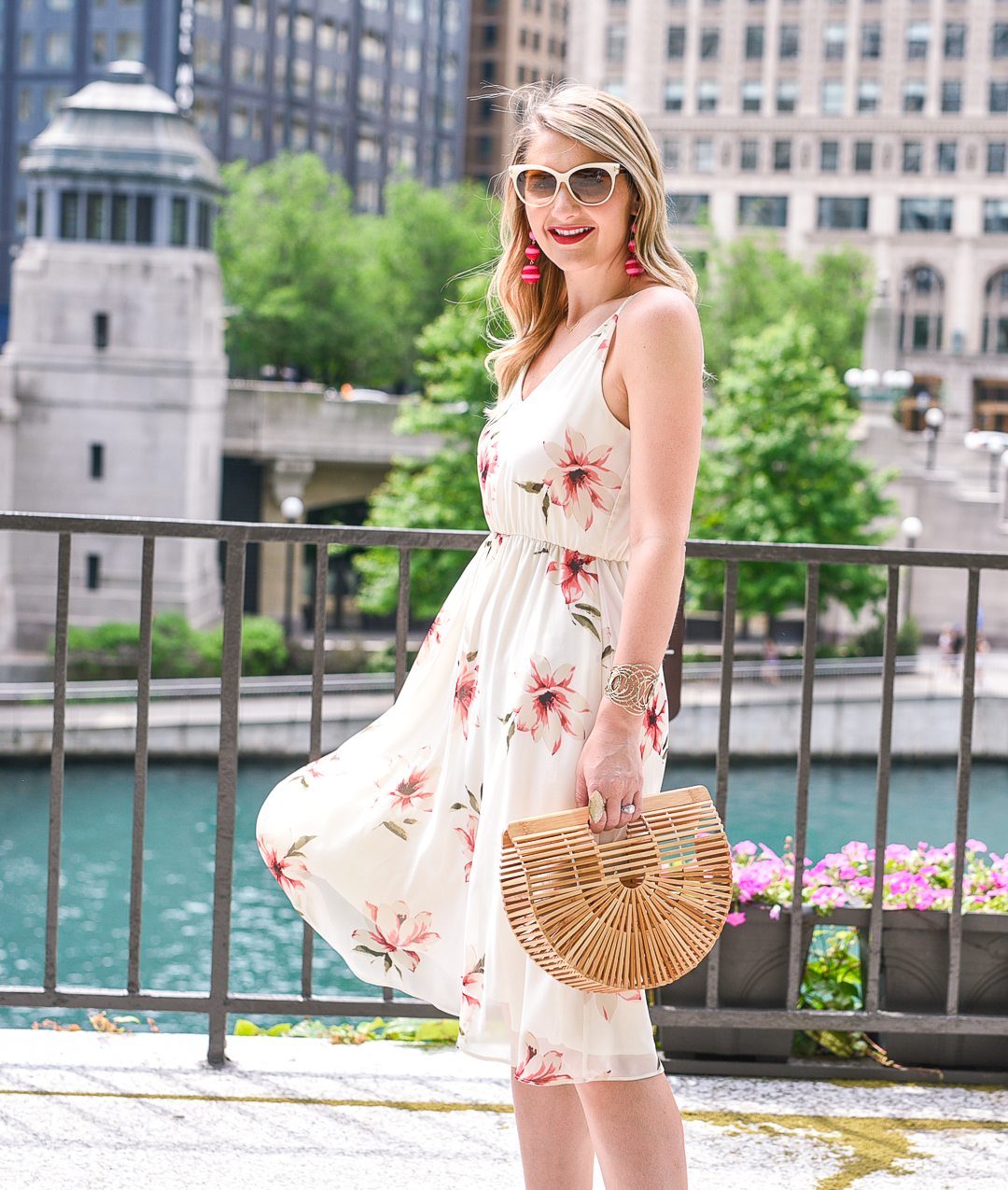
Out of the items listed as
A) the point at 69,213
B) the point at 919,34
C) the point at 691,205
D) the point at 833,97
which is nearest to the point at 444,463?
the point at 69,213

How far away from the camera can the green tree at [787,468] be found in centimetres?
3725

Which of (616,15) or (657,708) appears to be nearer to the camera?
(657,708)

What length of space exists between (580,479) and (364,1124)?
1617 millimetres

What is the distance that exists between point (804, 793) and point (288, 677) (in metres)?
33.5

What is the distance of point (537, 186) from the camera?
2.43 m

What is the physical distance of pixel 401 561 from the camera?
3535 mm

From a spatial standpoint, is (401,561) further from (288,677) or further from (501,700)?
(288,677)

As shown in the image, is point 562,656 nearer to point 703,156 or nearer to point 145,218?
point 145,218

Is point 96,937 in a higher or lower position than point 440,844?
lower

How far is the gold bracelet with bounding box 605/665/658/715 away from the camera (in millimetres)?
2248

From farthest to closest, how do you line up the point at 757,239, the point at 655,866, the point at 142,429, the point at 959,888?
the point at 757,239
the point at 142,429
the point at 959,888
the point at 655,866

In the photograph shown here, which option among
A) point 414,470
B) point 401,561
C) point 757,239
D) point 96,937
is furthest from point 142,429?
A: point 401,561

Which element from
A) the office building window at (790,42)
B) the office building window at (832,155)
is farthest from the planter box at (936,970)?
the office building window at (790,42)

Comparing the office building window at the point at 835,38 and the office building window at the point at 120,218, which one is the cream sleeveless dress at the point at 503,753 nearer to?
the office building window at the point at 120,218
